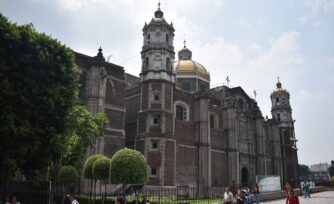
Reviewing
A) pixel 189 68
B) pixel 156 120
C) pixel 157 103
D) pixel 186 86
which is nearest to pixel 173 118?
pixel 156 120

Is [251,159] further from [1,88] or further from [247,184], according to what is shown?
[1,88]

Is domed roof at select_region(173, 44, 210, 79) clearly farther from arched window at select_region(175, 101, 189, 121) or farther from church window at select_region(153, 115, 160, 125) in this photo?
church window at select_region(153, 115, 160, 125)

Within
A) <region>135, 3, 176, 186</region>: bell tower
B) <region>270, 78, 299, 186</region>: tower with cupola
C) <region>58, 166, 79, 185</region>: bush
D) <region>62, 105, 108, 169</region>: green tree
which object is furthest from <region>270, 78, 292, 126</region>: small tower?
<region>58, 166, 79, 185</region>: bush

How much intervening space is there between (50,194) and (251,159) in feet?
112

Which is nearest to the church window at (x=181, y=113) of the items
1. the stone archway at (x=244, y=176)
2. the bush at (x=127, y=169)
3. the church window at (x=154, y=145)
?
the church window at (x=154, y=145)

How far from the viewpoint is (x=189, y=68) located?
48.6 metres

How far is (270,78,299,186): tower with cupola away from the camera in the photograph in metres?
57.3

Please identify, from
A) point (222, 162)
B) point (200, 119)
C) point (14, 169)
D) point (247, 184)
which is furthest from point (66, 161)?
point (247, 184)

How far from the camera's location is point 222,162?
138ft

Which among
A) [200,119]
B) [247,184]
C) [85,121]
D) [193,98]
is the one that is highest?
[193,98]

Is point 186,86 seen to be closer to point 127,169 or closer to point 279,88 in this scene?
point 279,88

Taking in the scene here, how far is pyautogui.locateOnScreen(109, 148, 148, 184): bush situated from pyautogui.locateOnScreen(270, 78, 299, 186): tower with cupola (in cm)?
4336

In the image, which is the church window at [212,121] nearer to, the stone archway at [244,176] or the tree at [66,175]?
the stone archway at [244,176]

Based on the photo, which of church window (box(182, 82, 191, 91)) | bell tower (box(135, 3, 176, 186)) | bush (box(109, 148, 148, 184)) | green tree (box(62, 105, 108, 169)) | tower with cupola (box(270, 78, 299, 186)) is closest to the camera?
bush (box(109, 148, 148, 184))
